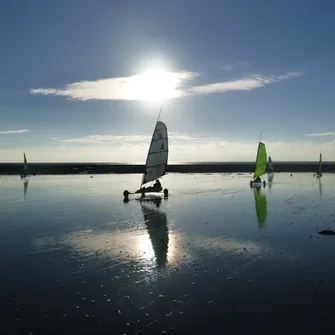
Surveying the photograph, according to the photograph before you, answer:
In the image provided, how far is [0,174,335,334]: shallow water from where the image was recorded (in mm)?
11359

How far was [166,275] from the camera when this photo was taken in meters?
15.7

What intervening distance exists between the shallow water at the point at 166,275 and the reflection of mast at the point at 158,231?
2.5 inches

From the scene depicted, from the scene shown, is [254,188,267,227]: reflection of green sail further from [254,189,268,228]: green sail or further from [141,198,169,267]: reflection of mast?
[141,198,169,267]: reflection of mast

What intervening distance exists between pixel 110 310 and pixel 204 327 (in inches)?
131

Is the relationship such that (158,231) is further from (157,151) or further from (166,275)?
(157,151)

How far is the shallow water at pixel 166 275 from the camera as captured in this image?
447 inches

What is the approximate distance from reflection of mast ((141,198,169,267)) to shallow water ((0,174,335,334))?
0.21 ft

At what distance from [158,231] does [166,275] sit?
9.59m

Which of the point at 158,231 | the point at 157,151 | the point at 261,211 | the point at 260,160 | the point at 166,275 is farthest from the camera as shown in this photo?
the point at 260,160

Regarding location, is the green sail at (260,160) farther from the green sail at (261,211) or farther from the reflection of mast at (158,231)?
the reflection of mast at (158,231)

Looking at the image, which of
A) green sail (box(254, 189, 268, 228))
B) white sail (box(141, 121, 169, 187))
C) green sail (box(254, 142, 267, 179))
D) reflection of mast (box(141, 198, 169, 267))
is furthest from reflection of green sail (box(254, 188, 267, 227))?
green sail (box(254, 142, 267, 179))

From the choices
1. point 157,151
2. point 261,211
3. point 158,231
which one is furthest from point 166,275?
point 157,151

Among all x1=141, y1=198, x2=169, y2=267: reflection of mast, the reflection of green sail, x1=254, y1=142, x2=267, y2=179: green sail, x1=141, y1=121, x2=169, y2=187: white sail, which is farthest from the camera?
x1=254, y1=142, x2=267, y2=179: green sail

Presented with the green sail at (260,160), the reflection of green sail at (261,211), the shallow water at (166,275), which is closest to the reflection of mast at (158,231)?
the shallow water at (166,275)
